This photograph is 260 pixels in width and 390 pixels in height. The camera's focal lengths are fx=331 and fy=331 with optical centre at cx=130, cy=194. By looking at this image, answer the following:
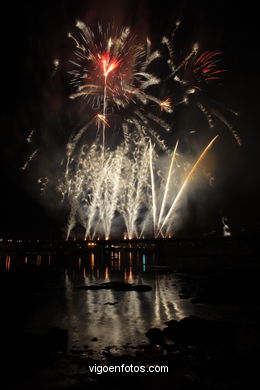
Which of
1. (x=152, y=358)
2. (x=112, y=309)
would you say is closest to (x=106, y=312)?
A: (x=112, y=309)

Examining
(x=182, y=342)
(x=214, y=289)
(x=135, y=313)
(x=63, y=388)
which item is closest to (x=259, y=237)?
(x=214, y=289)

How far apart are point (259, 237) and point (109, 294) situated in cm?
5654

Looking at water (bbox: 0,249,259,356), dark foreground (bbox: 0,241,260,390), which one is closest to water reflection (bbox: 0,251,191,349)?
water (bbox: 0,249,259,356)

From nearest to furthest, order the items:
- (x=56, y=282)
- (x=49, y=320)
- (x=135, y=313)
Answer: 1. (x=49, y=320)
2. (x=135, y=313)
3. (x=56, y=282)

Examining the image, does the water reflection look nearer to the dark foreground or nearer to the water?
the water

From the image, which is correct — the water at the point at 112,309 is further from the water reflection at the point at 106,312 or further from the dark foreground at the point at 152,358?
the dark foreground at the point at 152,358

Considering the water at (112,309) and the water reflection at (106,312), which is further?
the water at (112,309)

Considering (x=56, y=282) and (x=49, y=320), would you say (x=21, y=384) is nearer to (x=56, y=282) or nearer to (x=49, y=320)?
(x=49, y=320)

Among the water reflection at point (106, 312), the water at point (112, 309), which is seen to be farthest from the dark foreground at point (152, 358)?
the water reflection at point (106, 312)

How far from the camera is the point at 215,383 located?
400 inches

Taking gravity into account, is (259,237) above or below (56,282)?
above

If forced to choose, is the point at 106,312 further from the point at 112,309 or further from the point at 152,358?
the point at 152,358

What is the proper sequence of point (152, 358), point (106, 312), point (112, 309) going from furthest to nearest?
point (112, 309) → point (106, 312) → point (152, 358)

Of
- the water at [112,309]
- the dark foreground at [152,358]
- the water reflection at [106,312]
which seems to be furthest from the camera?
the water at [112,309]
